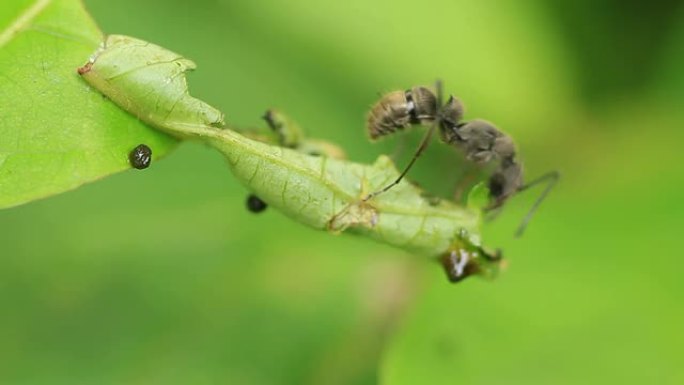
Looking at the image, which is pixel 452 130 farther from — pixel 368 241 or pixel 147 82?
pixel 147 82

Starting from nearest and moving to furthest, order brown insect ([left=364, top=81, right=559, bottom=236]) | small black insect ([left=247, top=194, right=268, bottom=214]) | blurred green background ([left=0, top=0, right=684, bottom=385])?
small black insect ([left=247, top=194, right=268, bottom=214])
brown insect ([left=364, top=81, right=559, bottom=236])
blurred green background ([left=0, top=0, right=684, bottom=385])

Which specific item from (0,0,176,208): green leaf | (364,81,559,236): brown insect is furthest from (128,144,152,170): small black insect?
(364,81,559,236): brown insect

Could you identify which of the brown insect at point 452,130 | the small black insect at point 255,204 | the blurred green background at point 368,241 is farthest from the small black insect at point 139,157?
the blurred green background at point 368,241

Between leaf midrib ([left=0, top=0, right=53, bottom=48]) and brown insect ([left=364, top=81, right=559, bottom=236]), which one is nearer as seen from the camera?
leaf midrib ([left=0, top=0, right=53, bottom=48])

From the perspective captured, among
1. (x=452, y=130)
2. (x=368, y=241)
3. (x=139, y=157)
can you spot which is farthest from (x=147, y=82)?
(x=368, y=241)

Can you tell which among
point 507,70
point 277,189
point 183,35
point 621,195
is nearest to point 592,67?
point 507,70

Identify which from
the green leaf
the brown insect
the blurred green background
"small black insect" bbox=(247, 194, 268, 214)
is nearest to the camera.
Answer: the green leaf

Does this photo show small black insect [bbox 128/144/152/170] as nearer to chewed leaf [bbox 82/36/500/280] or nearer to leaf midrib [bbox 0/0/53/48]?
chewed leaf [bbox 82/36/500/280]
